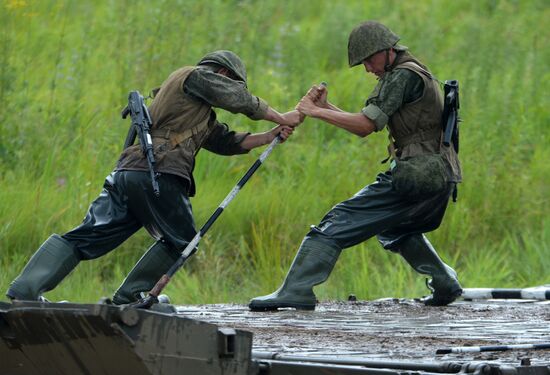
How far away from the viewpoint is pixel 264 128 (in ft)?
41.8

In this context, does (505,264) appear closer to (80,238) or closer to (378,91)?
(378,91)

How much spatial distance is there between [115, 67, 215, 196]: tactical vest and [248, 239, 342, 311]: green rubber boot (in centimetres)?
80

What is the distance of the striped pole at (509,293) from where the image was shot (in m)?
8.09

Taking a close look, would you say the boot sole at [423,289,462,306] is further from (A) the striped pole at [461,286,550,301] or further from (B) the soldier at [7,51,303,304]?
(B) the soldier at [7,51,303,304]

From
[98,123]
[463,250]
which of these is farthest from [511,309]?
[98,123]

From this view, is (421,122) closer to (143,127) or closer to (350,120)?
(350,120)

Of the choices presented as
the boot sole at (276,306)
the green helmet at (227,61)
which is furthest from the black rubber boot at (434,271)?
the green helmet at (227,61)

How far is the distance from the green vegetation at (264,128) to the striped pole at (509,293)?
4.76ft

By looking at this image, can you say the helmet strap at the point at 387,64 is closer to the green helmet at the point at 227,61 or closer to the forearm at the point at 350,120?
the forearm at the point at 350,120

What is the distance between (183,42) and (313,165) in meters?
2.09

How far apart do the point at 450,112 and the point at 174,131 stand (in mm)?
1576

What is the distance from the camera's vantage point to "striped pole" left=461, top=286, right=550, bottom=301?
26.5ft

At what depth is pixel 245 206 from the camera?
36.7ft

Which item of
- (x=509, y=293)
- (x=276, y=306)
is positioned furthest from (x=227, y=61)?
(x=509, y=293)
